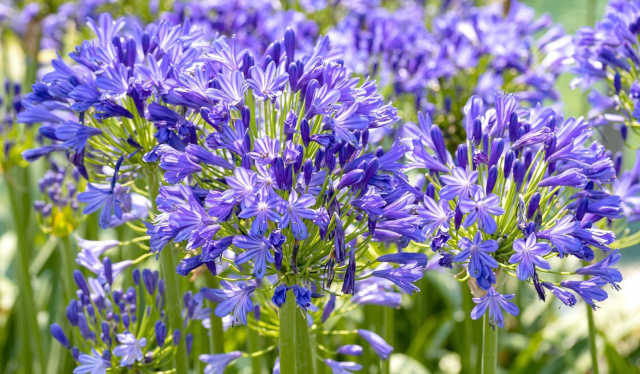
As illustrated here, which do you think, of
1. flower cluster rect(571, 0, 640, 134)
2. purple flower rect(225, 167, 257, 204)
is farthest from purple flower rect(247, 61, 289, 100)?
flower cluster rect(571, 0, 640, 134)

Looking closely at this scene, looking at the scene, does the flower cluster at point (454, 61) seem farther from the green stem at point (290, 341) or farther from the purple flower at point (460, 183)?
the green stem at point (290, 341)

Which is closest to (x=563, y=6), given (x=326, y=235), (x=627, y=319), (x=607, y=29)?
(x=627, y=319)

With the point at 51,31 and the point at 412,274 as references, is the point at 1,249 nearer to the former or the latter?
the point at 51,31

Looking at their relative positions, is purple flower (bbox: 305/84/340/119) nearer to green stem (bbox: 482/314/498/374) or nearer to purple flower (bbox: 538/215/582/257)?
purple flower (bbox: 538/215/582/257)

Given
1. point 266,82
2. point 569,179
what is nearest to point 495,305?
point 569,179

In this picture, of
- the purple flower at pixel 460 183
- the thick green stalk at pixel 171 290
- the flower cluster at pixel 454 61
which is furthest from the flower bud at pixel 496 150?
the flower cluster at pixel 454 61

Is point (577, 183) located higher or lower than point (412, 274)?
higher
